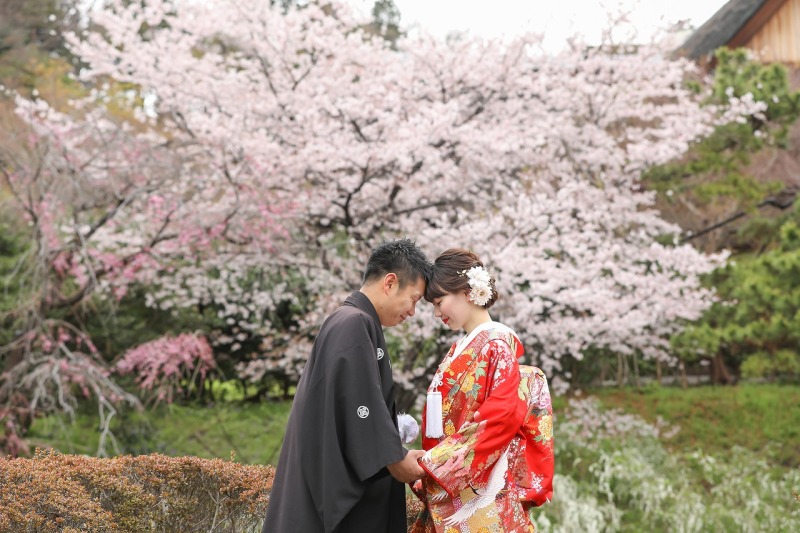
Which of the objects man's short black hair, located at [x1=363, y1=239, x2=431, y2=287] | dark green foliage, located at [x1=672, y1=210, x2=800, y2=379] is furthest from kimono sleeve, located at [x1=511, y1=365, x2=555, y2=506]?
dark green foliage, located at [x1=672, y1=210, x2=800, y2=379]

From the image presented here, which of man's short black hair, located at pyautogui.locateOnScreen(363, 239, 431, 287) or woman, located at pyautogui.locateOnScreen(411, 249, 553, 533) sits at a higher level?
man's short black hair, located at pyautogui.locateOnScreen(363, 239, 431, 287)

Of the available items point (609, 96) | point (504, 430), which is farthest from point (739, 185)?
point (504, 430)

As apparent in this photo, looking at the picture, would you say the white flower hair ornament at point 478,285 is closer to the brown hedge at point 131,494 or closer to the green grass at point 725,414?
the brown hedge at point 131,494

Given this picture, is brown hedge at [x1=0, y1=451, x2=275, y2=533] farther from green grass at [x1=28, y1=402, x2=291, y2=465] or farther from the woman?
green grass at [x1=28, y1=402, x2=291, y2=465]

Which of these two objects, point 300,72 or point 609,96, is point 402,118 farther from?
point 609,96

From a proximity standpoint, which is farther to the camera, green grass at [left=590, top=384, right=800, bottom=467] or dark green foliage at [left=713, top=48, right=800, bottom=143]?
green grass at [left=590, top=384, right=800, bottom=467]

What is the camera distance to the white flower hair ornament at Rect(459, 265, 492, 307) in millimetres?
2844

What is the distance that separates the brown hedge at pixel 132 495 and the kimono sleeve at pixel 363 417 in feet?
2.57

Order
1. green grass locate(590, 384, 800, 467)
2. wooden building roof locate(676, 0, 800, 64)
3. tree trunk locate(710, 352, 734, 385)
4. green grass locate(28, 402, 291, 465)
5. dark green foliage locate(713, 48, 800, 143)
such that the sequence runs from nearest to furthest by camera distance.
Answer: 1. green grass locate(28, 402, 291, 465)
2. dark green foliage locate(713, 48, 800, 143)
3. green grass locate(590, 384, 800, 467)
4. tree trunk locate(710, 352, 734, 385)
5. wooden building roof locate(676, 0, 800, 64)

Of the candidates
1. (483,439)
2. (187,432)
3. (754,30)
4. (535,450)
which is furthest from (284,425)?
(754,30)

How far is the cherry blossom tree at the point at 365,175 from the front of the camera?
6.91 metres

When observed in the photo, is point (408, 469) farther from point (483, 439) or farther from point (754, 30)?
point (754, 30)

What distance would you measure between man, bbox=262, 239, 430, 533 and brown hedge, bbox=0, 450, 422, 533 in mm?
588

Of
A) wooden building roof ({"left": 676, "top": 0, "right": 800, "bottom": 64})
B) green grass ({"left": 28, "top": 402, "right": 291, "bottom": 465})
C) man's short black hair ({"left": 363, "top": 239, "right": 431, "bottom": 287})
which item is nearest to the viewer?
man's short black hair ({"left": 363, "top": 239, "right": 431, "bottom": 287})
